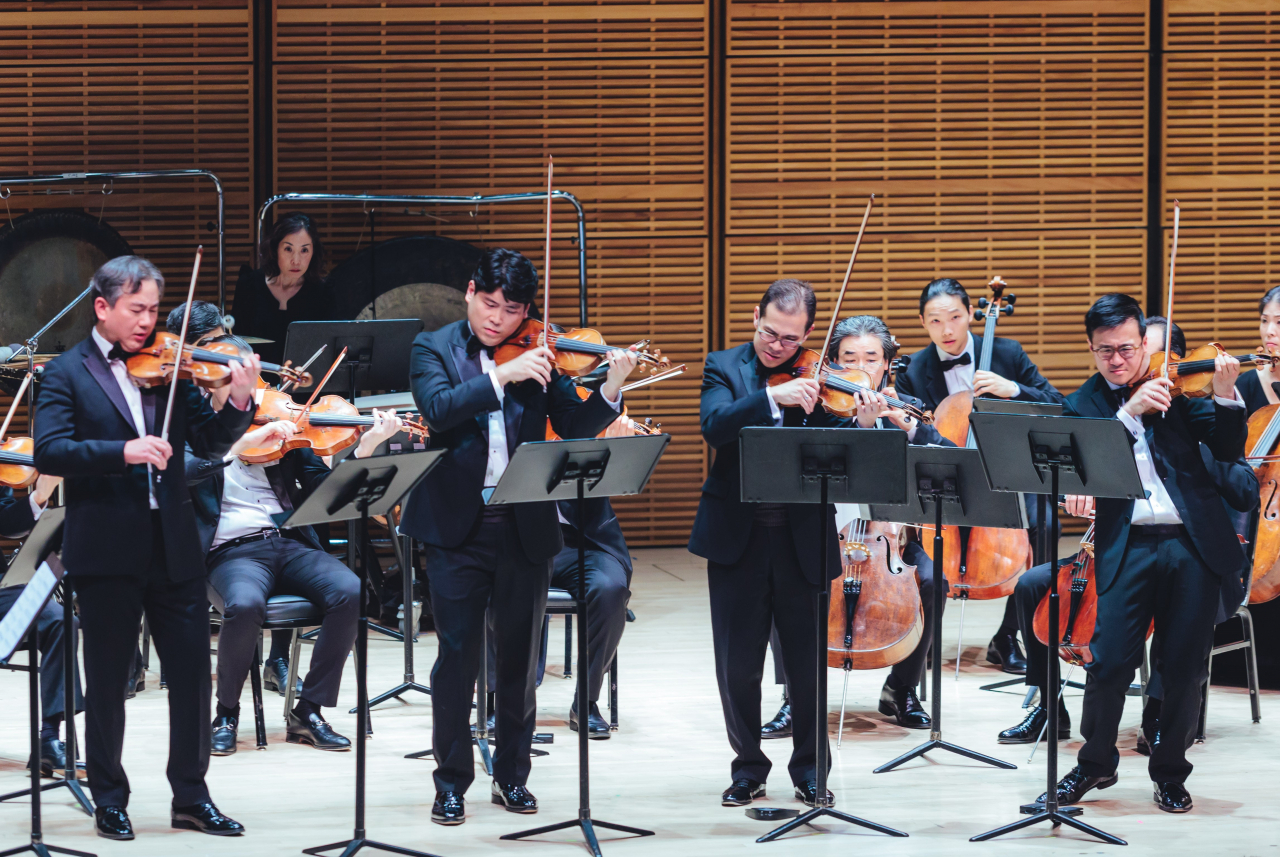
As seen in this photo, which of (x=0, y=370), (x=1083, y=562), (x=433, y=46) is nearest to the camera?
(x=1083, y=562)

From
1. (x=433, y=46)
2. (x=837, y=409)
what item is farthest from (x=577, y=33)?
(x=837, y=409)

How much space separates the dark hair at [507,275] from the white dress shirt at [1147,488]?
155 centimetres

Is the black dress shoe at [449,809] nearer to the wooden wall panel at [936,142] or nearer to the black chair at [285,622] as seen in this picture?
the black chair at [285,622]

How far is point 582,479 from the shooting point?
337cm

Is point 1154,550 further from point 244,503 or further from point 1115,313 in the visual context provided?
point 244,503

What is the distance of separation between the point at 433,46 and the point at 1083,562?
4644 mm

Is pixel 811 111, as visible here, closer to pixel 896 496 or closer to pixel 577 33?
pixel 577 33

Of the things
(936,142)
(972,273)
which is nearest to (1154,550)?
(972,273)

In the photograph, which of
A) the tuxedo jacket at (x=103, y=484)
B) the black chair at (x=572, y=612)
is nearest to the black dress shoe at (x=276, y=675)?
the black chair at (x=572, y=612)

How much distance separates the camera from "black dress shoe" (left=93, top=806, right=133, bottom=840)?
136 inches

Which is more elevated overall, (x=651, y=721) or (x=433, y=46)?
(x=433, y=46)

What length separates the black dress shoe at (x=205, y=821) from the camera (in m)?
3.51

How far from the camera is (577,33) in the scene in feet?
24.4

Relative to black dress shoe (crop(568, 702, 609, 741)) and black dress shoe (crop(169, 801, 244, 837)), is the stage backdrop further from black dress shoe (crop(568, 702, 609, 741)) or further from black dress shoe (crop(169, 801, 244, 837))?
black dress shoe (crop(169, 801, 244, 837))
